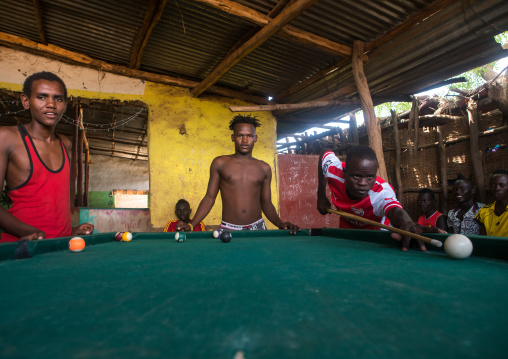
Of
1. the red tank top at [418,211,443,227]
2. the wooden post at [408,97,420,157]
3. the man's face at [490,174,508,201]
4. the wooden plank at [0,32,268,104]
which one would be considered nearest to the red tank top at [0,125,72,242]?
the wooden plank at [0,32,268,104]

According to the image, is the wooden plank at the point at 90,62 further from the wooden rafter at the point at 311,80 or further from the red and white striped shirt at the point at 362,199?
the red and white striped shirt at the point at 362,199

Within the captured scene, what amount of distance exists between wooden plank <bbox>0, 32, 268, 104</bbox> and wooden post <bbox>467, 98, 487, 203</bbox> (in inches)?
173

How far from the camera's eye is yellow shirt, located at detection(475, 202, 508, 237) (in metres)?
3.87

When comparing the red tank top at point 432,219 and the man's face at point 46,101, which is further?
the red tank top at point 432,219

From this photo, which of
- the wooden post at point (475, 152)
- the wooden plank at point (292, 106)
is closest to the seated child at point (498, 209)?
the wooden post at point (475, 152)

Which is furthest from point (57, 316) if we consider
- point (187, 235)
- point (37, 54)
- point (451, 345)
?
point (37, 54)

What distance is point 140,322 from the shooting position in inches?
27.1

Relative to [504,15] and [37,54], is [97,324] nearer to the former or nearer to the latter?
[504,15]

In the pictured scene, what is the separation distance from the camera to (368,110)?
434 centimetres

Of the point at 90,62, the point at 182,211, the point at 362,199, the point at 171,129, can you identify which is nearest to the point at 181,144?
the point at 171,129

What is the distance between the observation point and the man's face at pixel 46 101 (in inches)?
93.0

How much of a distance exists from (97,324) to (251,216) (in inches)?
122

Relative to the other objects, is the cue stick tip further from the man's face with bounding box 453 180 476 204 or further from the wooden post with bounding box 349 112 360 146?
the wooden post with bounding box 349 112 360 146

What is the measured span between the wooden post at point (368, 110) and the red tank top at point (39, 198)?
11.9ft
